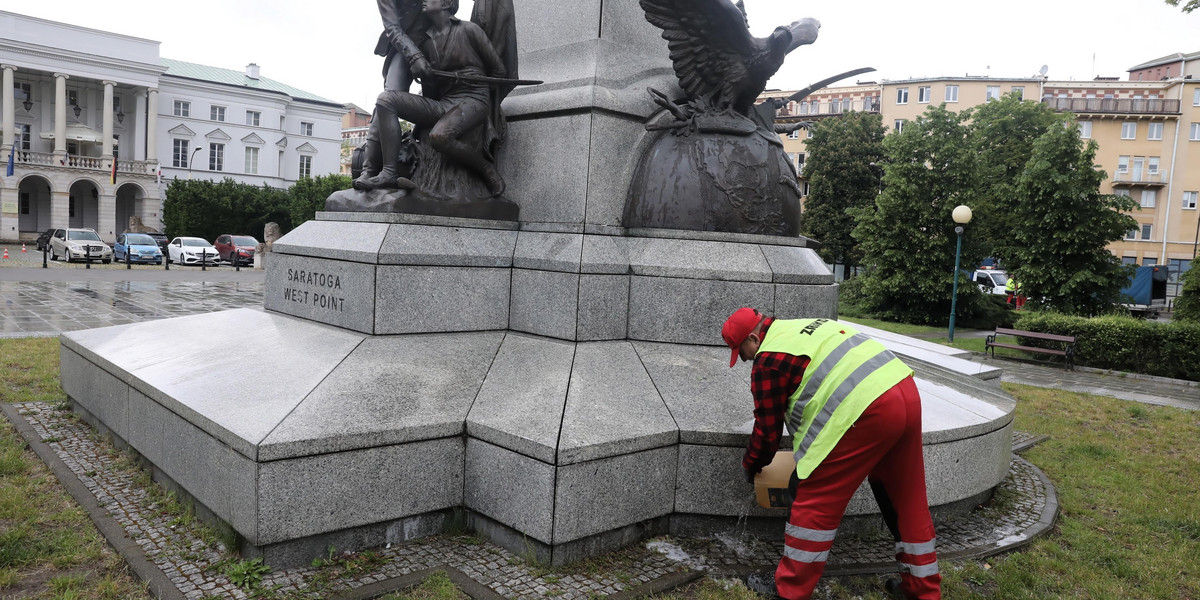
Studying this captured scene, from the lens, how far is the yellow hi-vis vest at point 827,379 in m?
3.64

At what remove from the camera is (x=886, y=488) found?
401cm

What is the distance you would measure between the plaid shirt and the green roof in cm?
7105

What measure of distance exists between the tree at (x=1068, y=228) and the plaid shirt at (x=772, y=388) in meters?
21.2

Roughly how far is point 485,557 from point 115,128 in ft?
228

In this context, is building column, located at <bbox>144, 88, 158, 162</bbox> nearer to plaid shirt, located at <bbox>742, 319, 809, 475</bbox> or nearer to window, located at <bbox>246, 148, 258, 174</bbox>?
window, located at <bbox>246, 148, 258, 174</bbox>

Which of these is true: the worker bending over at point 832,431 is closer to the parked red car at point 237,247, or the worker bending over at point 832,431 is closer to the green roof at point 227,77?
the parked red car at point 237,247

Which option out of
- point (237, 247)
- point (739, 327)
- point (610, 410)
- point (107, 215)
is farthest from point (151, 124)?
point (739, 327)

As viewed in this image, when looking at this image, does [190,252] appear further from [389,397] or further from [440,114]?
[389,397]

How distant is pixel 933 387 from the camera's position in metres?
6.01

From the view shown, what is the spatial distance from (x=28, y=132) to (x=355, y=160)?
67090 mm

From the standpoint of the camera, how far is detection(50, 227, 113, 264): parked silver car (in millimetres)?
34469

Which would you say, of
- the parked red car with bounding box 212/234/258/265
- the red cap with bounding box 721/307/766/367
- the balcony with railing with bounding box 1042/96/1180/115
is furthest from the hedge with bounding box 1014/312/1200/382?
the balcony with railing with bounding box 1042/96/1180/115

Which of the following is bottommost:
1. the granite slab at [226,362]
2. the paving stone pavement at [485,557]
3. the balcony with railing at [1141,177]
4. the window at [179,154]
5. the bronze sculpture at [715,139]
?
the paving stone pavement at [485,557]

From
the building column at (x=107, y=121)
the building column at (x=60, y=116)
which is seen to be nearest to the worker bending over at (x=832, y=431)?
the building column at (x=60, y=116)
